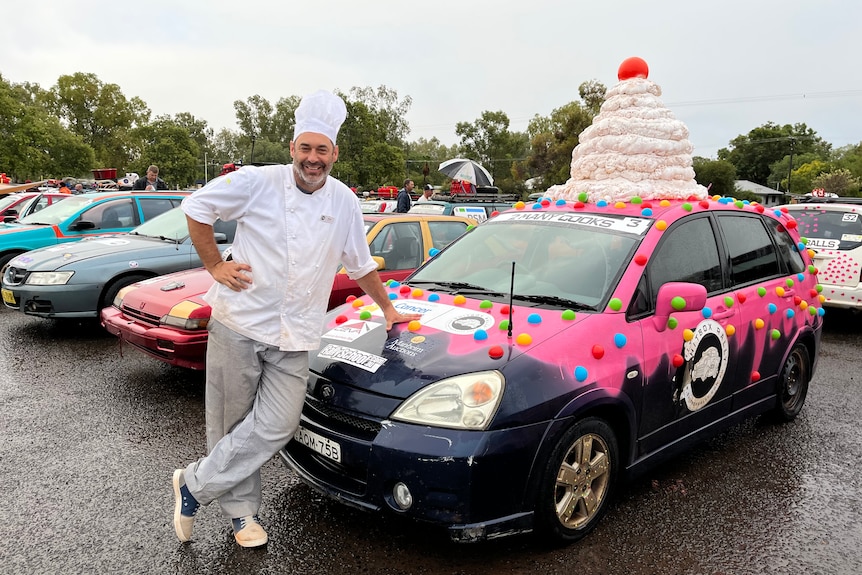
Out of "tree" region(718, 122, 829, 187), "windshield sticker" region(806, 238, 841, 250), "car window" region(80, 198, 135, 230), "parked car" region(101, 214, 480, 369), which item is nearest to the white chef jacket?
"parked car" region(101, 214, 480, 369)

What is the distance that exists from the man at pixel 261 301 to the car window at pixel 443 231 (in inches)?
146

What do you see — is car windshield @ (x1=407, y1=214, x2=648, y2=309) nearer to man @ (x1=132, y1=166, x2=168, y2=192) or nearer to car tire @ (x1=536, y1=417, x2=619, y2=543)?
car tire @ (x1=536, y1=417, x2=619, y2=543)

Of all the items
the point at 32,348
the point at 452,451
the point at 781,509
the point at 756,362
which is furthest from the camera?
the point at 32,348

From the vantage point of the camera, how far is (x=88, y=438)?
423cm

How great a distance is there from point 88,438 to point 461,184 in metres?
14.5

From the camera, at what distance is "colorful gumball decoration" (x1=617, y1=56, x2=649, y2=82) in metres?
4.79

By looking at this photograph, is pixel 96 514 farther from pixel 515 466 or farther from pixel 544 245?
pixel 544 245

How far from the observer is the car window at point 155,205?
8906 mm

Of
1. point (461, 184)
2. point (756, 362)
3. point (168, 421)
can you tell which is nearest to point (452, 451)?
point (756, 362)

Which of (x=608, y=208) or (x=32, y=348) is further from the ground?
(x=608, y=208)

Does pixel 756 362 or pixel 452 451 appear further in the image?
pixel 756 362

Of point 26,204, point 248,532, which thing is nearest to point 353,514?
point 248,532

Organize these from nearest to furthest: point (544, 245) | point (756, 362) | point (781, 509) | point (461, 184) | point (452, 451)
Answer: point (452, 451) < point (781, 509) < point (544, 245) < point (756, 362) < point (461, 184)

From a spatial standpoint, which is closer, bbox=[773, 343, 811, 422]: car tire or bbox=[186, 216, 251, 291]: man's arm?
bbox=[186, 216, 251, 291]: man's arm
